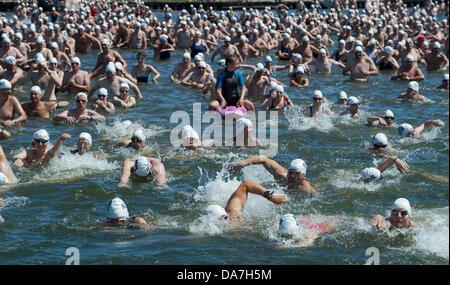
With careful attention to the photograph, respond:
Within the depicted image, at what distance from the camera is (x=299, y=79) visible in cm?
1995

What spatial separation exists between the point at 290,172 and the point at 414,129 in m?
4.75

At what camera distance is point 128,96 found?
17.7 m

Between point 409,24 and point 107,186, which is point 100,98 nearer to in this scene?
point 107,186

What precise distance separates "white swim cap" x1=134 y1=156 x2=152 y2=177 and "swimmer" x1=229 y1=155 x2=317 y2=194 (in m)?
1.39

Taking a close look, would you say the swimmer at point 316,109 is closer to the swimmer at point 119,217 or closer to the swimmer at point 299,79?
the swimmer at point 299,79

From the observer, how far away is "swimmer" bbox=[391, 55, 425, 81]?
20688 mm

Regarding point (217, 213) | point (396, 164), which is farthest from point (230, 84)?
point (217, 213)

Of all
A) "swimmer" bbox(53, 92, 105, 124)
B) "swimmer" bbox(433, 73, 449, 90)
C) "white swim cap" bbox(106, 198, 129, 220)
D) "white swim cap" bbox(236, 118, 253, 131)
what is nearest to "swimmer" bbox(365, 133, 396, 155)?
"white swim cap" bbox(236, 118, 253, 131)

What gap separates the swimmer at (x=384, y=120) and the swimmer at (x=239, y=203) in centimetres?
596

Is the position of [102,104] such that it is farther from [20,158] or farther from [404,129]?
[404,129]

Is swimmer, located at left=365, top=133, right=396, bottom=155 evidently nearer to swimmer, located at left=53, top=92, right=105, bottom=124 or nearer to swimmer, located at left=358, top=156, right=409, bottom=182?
swimmer, located at left=358, top=156, right=409, bottom=182

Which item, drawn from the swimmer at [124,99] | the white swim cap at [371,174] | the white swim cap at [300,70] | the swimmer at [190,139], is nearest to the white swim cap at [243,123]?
the swimmer at [190,139]

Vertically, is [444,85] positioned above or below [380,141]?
below

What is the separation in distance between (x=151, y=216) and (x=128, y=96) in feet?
25.3
